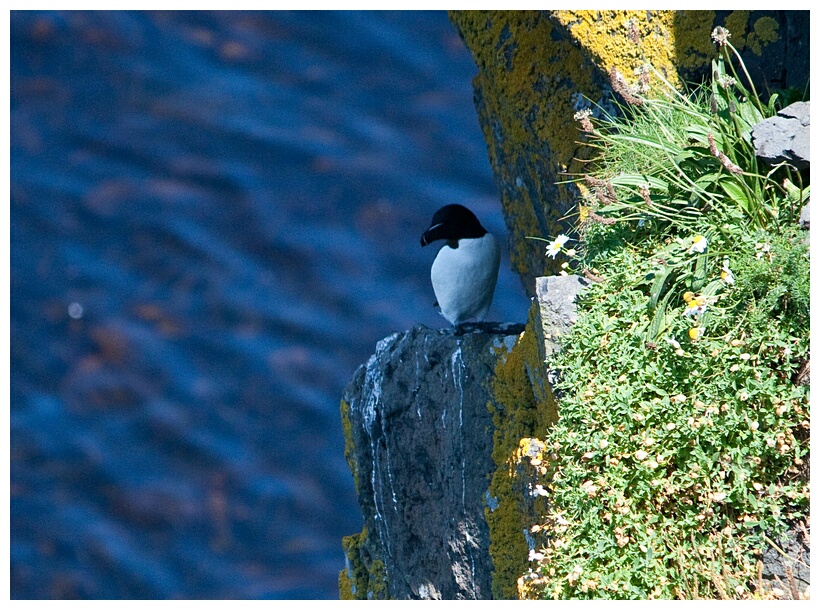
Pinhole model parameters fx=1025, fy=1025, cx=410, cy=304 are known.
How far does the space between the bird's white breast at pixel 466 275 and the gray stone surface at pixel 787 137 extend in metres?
2.14

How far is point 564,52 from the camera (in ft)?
19.2

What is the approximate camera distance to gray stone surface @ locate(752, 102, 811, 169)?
13.3 ft

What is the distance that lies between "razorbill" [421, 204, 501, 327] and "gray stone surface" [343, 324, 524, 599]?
0.39m

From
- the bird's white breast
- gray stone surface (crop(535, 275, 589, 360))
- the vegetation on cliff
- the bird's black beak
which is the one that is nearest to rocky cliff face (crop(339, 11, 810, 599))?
gray stone surface (crop(535, 275, 589, 360))

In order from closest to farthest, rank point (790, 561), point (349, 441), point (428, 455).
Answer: point (790, 561)
point (428, 455)
point (349, 441)

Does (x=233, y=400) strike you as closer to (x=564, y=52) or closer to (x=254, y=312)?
(x=254, y=312)

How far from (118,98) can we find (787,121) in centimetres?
1177

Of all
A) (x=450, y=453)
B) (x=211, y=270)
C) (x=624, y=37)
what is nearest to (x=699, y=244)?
(x=624, y=37)

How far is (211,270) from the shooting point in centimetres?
1348

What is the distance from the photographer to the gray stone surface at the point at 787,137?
4.05 meters

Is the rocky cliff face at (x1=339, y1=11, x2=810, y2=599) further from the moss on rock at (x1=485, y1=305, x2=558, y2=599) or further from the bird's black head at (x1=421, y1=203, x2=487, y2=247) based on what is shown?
the bird's black head at (x1=421, y1=203, x2=487, y2=247)

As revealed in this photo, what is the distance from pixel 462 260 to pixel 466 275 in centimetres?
9

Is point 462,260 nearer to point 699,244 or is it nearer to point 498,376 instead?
point 498,376
